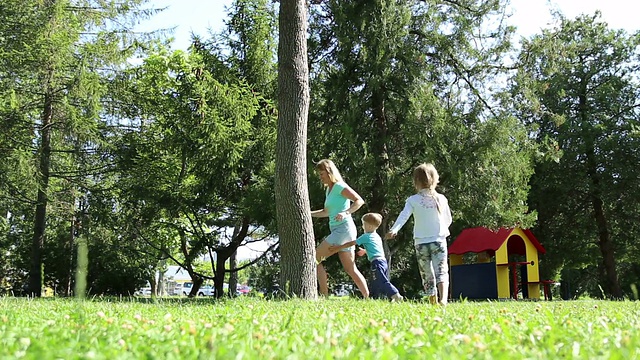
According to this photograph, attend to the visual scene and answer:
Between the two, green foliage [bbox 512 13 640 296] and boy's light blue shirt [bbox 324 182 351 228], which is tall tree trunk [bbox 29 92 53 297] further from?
green foliage [bbox 512 13 640 296]

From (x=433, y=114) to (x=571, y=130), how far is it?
479 inches

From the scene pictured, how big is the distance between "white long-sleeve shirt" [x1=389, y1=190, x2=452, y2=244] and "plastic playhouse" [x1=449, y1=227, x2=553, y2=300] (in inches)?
398

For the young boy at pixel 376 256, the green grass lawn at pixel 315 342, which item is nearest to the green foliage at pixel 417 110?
the young boy at pixel 376 256

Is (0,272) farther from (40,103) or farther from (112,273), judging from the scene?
(40,103)

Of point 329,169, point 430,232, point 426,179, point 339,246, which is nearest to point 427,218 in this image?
point 430,232

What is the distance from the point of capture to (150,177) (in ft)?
56.5

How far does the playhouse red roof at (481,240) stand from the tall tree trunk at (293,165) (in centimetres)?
1198

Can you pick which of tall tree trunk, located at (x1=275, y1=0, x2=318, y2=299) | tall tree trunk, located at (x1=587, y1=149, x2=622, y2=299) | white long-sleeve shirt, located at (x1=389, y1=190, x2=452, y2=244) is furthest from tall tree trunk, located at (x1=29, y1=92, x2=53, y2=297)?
tall tree trunk, located at (x1=587, y1=149, x2=622, y2=299)

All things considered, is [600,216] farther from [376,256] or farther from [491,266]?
[376,256]

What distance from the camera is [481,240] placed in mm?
18672

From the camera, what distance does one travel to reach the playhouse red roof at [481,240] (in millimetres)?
18078

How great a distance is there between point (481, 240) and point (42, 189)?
42.0 feet

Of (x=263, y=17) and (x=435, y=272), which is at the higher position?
(x=263, y=17)

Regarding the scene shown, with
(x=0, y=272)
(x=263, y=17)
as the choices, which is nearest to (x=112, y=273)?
(x=0, y=272)
